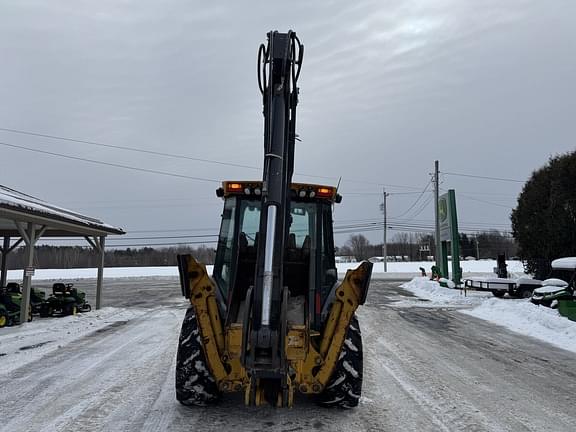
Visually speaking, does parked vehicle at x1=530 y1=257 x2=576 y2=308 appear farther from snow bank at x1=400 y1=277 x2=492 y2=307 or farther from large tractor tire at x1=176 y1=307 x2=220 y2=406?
large tractor tire at x1=176 y1=307 x2=220 y2=406

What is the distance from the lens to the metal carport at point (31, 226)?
35.0ft

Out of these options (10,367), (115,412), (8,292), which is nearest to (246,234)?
(115,412)

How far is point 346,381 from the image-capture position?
4523 mm

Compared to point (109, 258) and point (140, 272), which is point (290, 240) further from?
point (109, 258)

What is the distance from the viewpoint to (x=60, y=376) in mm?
6258

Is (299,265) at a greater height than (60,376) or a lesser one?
greater

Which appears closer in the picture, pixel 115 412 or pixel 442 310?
pixel 115 412

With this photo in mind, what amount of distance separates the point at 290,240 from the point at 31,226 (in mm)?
10342

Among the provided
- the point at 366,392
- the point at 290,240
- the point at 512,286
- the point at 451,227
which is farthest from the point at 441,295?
the point at 290,240

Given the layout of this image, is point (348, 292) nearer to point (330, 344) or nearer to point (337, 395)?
point (330, 344)

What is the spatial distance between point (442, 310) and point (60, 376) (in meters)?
12.9

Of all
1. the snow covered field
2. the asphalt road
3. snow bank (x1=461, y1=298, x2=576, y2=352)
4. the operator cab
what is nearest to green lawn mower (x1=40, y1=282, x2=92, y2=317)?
the asphalt road

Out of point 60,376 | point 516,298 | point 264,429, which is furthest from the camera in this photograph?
point 516,298

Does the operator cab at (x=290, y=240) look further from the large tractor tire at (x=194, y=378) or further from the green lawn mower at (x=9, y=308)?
the green lawn mower at (x=9, y=308)
